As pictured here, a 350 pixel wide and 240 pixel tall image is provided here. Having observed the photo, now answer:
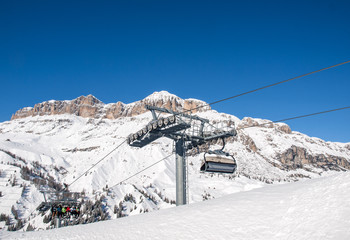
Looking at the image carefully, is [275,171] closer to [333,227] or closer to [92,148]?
[92,148]

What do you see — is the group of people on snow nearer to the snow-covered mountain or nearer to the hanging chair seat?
the hanging chair seat

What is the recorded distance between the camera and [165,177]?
116 metres

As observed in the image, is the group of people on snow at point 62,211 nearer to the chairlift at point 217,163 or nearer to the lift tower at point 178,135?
the lift tower at point 178,135

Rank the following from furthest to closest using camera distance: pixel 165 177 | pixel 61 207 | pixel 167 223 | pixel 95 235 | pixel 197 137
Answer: pixel 165 177, pixel 61 207, pixel 197 137, pixel 95 235, pixel 167 223

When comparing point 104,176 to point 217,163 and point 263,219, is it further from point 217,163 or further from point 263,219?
point 263,219

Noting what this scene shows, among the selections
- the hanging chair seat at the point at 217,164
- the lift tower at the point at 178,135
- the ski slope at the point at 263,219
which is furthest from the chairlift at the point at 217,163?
the ski slope at the point at 263,219

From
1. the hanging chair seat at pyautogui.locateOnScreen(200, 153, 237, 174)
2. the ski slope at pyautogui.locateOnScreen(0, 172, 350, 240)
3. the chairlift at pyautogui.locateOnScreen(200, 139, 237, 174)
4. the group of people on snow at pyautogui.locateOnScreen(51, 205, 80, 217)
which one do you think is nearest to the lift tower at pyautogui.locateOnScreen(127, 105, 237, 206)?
the chairlift at pyautogui.locateOnScreen(200, 139, 237, 174)

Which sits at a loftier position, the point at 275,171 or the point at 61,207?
the point at 275,171

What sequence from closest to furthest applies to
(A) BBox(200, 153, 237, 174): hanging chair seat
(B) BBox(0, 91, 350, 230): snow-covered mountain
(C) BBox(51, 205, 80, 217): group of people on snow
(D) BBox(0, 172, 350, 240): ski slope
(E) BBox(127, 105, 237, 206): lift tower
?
1. (D) BBox(0, 172, 350, 240): ski slope
2. (A) BBox(200, 153, 237, 174): hanging chair seat
3. (E) BBox(127, 105, 237, 206): lift tower
4. (C) BBox(51, 205, 80, 217): group of people on snow
5. (B) BBox(0, 91, 350, 230): snow-covered mountain

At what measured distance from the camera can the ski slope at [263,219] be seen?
6672 millimetres

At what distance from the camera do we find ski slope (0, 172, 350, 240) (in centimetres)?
667

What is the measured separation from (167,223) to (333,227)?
5.23m

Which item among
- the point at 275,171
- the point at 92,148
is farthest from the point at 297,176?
the point at 92,148

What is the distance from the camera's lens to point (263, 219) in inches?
312
